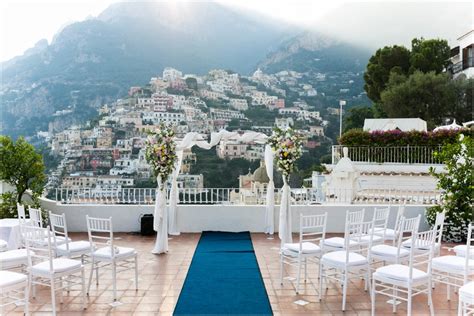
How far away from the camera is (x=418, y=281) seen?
3680 mm

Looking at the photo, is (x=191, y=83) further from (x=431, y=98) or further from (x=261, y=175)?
(x=261, y=175)

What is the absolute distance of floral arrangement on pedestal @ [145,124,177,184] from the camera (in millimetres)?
6539

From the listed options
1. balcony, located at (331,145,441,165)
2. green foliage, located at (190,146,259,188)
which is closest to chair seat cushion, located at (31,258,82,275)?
green foliage, located at (190,146,259,188)

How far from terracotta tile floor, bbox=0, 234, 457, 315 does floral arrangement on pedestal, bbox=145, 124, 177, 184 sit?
1.41 metres

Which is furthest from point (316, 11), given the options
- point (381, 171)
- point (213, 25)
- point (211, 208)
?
point (211, 208)

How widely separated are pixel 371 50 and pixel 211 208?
30.8 m

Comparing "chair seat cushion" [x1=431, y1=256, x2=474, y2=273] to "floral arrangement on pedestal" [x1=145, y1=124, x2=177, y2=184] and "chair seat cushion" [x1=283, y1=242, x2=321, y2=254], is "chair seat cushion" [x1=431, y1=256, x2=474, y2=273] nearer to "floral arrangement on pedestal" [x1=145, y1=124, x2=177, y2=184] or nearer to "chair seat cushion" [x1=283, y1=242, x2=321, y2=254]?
"chair seat cushion" [x1=283, y1=242, x2=321, y2=254]

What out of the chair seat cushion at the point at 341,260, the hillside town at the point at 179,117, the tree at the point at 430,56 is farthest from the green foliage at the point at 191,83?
the chair seat cushion at the point at 341,260

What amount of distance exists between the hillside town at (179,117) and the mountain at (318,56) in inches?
67.5

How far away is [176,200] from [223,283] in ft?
9.49

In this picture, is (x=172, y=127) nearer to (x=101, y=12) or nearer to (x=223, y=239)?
(x=223, y=239)

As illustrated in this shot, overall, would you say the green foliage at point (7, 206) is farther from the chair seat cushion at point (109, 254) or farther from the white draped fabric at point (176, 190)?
the chair seat cushion at point (109, 254)

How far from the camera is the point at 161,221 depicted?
6.48 m

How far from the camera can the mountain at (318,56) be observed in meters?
34.6
